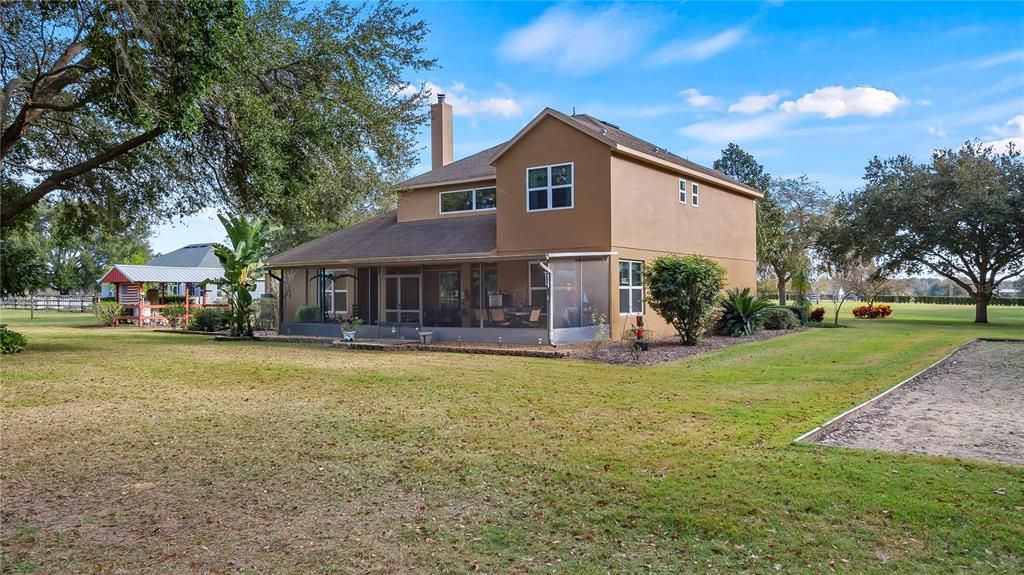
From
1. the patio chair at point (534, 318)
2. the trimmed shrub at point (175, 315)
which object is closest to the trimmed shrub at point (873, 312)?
the patio chair at point (534, 318)

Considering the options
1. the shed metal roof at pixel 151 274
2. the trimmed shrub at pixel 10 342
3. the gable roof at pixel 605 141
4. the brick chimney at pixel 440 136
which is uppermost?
the brick chimney at pixel 440 136

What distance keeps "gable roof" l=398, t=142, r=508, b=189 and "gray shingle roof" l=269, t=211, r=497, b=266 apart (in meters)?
1.43

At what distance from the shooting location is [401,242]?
22.7 metres

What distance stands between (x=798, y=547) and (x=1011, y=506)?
6.16 feet

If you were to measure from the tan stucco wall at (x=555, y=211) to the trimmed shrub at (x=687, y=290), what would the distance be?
6.88 ft

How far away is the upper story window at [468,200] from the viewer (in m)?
23.5

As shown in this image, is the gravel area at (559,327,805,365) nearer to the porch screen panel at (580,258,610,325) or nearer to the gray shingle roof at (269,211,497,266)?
the porch screen panel at (580,258,610,325)

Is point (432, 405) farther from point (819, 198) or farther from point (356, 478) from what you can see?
point (819, 198)

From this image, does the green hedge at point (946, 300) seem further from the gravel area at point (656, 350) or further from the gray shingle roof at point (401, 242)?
the gray shingle roof at point (401, 242)

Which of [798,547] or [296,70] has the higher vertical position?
[296,70]

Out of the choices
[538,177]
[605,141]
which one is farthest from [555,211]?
[605,141]

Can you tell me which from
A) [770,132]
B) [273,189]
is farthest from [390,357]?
[770,132]

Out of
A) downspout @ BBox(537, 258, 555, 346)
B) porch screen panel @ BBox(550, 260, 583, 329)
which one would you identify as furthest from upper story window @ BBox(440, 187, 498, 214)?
downspout @ BBox(537, 258, 555, 346)

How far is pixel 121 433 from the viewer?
24.5ft
